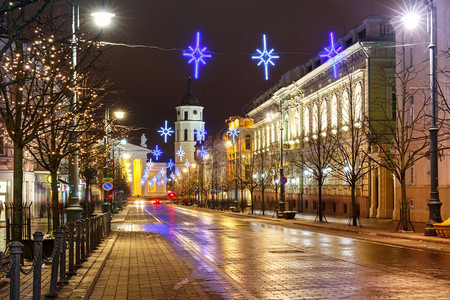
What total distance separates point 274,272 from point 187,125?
17249 centimetres

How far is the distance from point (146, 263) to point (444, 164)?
22737 mm

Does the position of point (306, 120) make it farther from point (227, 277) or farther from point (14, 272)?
point (14, 272)

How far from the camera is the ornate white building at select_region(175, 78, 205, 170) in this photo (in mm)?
186500

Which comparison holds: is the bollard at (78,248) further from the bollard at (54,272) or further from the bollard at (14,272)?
the bollard at (14,272)

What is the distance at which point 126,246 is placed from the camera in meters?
24.9

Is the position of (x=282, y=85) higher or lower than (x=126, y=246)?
higher

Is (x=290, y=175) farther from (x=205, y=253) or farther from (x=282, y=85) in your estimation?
(x=205, y=253)

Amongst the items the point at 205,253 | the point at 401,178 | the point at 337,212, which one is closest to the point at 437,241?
the point at 401,178

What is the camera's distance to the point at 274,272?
15.5 meters

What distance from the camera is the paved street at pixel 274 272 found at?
12359 millimetres

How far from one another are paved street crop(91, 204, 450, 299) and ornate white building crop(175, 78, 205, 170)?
16191 centimetres

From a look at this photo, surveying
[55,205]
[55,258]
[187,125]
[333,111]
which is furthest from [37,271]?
[187,125]

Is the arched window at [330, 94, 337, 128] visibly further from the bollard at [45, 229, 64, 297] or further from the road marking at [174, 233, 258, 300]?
the bollard at [45, 229, 64, 297]

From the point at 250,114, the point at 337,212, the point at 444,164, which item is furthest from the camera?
the point at 250,114
